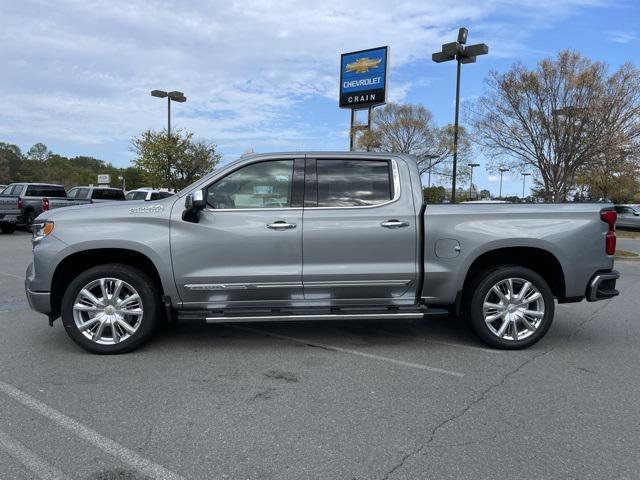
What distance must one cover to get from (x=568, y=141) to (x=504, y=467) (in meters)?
17.5

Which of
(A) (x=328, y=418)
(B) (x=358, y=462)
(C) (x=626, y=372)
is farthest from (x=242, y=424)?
(C) (x=626, y=372)

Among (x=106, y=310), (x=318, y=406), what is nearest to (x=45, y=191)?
(x=106, y=310)

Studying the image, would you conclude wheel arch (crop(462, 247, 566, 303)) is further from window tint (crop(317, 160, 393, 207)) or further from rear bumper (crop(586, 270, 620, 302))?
window tint (crop(317, 160, 393, 207))

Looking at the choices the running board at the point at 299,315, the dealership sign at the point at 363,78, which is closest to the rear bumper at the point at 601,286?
the running board at the point at 299,315

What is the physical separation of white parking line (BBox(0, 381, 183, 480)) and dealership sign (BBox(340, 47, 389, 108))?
1742 cm

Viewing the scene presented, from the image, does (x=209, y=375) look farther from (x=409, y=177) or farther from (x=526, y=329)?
(x=526, y=329)

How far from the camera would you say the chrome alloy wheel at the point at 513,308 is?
5031mm

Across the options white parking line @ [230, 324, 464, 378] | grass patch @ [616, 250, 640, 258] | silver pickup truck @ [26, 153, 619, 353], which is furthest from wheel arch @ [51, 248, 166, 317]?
grass patch @ [616, 250, 640, 258]

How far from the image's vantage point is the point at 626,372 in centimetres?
456

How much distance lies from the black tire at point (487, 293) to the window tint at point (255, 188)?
6.79 feet

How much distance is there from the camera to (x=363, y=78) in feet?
64.7

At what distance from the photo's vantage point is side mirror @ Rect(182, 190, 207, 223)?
466 centimetres

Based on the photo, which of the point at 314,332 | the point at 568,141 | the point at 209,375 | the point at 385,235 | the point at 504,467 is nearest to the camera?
the point at 504,467

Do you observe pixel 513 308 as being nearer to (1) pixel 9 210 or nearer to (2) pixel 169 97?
(1) pixel 9 210
